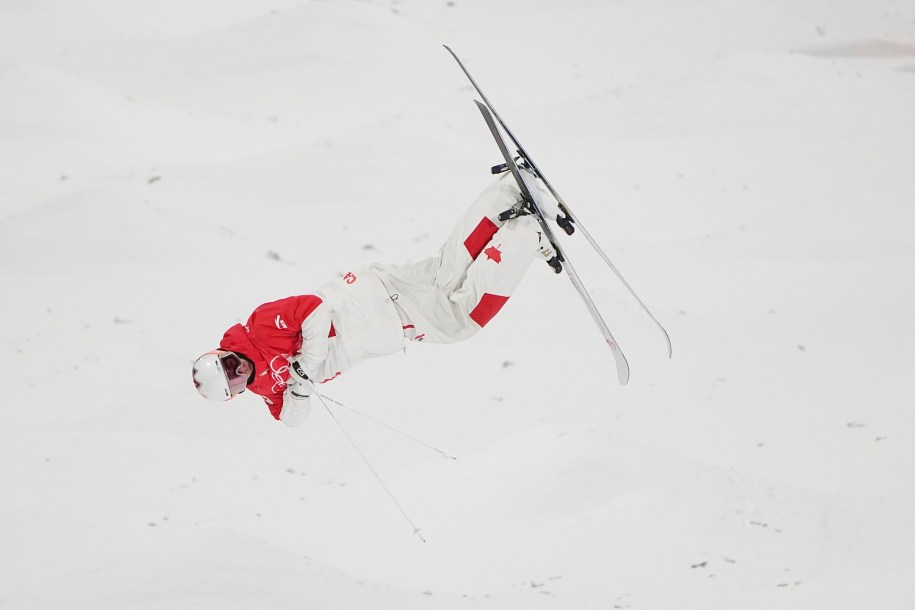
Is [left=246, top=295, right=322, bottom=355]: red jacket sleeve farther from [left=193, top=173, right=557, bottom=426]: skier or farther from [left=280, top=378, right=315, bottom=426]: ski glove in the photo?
[left=280, top=378, right=315, bottom=426]: ski glove

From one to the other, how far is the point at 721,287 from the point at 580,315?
37.4 inches

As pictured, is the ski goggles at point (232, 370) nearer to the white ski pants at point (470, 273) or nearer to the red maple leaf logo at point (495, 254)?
the white ski pants at point (470, 273)

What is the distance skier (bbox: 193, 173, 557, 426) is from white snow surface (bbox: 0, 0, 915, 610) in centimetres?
92

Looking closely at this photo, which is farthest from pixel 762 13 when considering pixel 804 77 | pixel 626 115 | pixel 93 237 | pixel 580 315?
pixel 93 237

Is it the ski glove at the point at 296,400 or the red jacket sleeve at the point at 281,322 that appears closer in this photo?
the red jacket sleeve at the point at 281,322

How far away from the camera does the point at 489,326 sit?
598 centimetres

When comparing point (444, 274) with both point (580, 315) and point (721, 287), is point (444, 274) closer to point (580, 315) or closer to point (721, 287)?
point (580, 315)

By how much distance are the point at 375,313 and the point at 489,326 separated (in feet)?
8.28

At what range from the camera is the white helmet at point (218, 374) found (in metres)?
3.31

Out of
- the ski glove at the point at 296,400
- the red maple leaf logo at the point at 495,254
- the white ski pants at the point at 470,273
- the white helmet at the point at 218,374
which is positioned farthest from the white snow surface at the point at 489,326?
the red maple leaf logo at the point at 495,254

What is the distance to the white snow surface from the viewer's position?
4.21 metres

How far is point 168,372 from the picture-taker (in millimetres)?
5465

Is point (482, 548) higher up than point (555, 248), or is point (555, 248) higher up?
point (555, 248)

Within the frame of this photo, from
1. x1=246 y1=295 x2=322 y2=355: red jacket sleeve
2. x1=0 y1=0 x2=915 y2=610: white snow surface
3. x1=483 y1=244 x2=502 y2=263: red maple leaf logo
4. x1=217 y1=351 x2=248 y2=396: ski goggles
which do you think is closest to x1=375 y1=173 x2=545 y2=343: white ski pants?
x1=483 y1=244 x2=502 y2=263: red maple leaf logo
